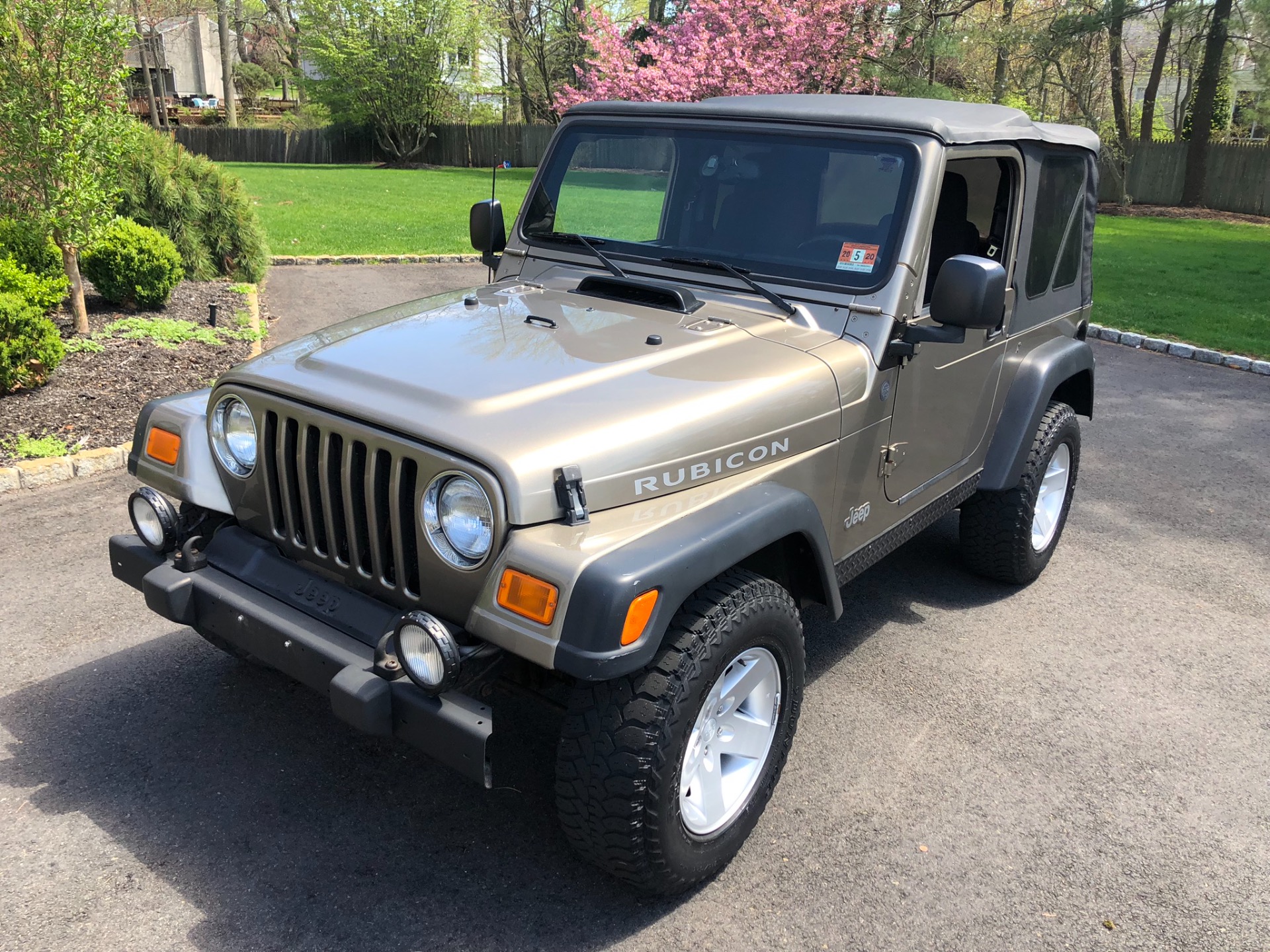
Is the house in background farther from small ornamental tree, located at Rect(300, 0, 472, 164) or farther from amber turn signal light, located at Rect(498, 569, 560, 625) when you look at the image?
amber turn signal light, located at Rect(498, 569, 560, 625)

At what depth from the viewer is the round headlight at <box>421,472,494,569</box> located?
2.48m

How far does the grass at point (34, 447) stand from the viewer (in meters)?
5.76

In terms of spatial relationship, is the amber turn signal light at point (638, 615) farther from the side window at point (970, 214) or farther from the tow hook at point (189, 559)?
the side window at point (970, 214)

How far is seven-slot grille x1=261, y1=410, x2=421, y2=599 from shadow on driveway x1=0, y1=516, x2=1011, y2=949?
0.87 metres

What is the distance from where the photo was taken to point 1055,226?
4.49m

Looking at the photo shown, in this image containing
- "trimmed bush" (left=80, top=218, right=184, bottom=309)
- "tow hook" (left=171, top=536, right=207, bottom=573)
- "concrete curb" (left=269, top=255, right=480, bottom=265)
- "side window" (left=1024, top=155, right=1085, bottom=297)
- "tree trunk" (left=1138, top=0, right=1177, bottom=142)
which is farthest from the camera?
"tree trunk" (left=1138, top=0, right=1177, bottom=142)

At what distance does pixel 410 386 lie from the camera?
2.75 meters

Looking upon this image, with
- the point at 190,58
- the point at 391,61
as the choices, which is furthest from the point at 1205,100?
the point at 190,58

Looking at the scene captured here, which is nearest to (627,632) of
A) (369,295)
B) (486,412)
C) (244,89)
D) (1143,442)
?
(486,412)

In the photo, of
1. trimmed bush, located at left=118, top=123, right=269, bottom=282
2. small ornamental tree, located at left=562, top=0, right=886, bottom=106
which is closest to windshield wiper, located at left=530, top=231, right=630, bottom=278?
trimmed bush, located at left=118, top=123, right=269, bottom=282

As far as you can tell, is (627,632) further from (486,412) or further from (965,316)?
(965,316)

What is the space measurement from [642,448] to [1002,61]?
88.9 feet

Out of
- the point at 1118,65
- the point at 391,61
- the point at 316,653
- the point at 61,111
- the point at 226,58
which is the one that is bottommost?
the point at 316,653

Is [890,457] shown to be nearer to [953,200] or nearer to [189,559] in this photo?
[953,200]
